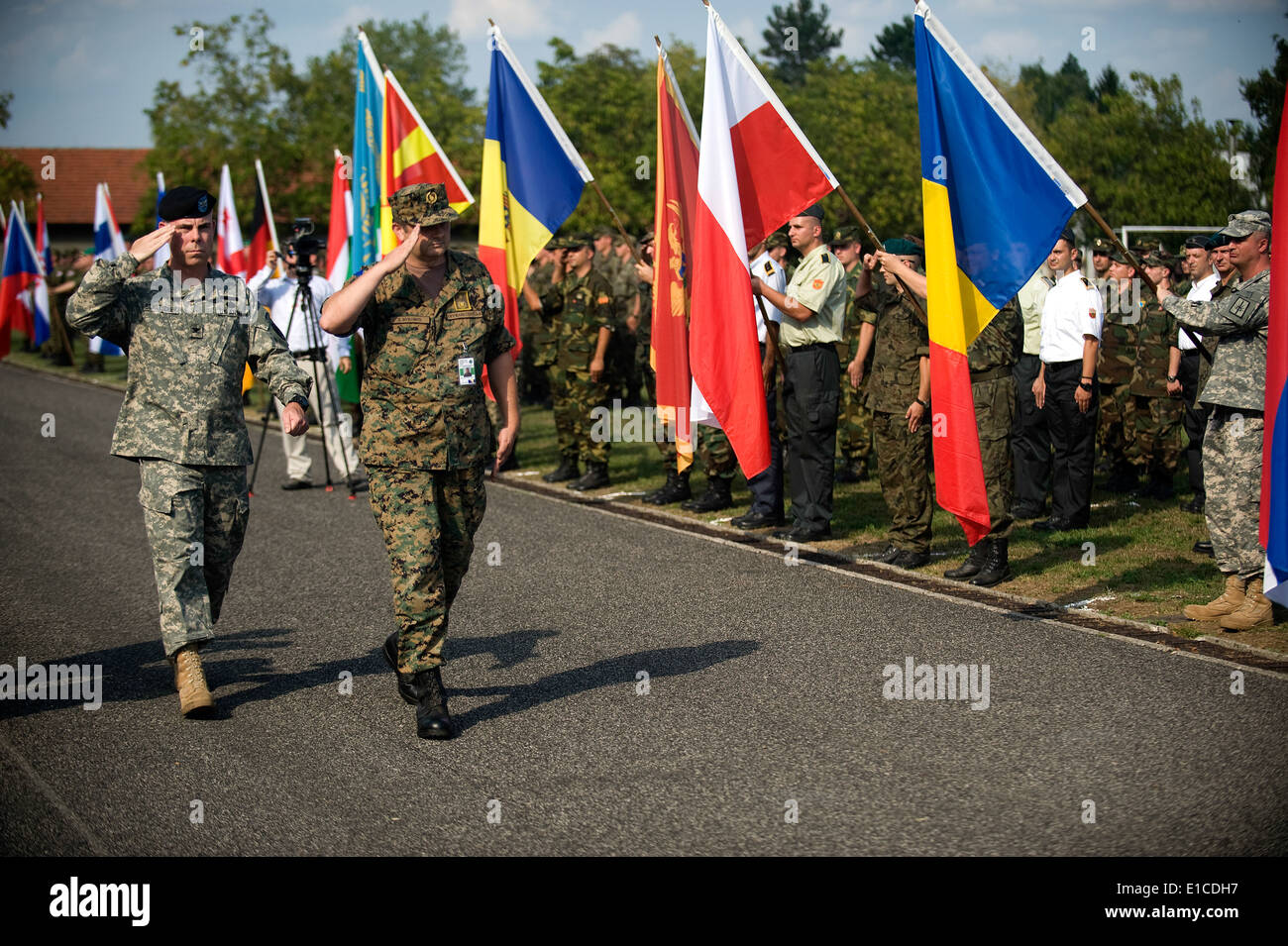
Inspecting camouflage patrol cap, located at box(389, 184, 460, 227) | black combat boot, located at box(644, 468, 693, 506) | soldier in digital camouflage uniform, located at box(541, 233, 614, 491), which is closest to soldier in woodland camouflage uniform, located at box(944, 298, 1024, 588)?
black combat boot, located at box(644, 468, 693, 506)

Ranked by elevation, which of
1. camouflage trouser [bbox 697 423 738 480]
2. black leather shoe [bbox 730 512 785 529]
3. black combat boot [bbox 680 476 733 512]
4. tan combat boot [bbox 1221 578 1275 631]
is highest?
camouflage trouser [bbox 697 423 738 480]

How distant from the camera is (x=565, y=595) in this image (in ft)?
27.1

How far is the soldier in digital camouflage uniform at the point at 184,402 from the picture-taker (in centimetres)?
595

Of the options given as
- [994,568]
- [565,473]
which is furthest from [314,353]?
[994,568]

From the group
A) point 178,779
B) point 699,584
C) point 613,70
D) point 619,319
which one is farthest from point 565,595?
point 613,70

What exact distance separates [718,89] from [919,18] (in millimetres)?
1447

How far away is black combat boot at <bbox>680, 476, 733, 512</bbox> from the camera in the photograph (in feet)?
37.1

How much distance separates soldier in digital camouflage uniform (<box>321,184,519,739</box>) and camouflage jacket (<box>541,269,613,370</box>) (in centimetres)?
682

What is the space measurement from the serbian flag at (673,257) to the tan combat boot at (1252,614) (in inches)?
137

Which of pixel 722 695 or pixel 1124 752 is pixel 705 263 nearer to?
pixel 722 695

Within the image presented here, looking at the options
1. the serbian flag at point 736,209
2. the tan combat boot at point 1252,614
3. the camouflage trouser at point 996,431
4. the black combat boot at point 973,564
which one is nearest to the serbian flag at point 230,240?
the serbian flag at point 736,209

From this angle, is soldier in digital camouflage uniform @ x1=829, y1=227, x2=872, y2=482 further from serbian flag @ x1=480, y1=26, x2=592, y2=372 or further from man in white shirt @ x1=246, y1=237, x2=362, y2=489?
man in white shirt @ x1=246, y1=237, x2=362, y2=489

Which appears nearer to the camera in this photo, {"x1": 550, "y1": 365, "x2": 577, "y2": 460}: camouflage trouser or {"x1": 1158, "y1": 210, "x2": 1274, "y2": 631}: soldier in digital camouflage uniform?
{"x1": 1158, "y1": 210, "x2": 1274, "y2": 631}: soldier in digital camouflage uniform

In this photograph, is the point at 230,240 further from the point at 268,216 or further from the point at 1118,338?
the point at 1118,338
